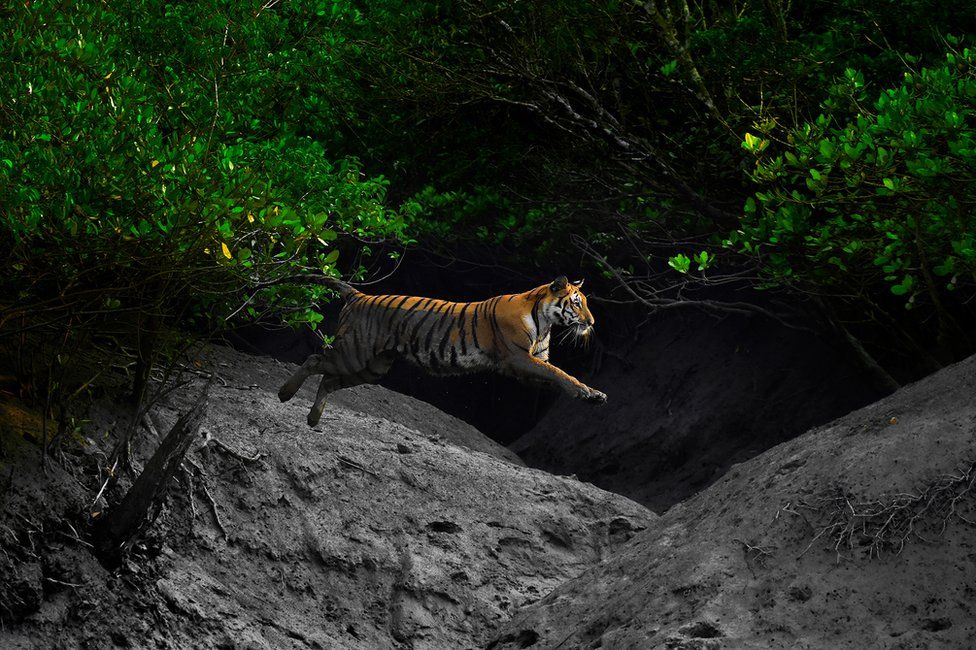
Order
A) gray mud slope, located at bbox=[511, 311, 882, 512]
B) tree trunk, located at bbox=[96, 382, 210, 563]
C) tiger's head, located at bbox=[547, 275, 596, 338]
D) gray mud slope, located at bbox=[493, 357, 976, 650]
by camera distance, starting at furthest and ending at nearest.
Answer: gray mud slope, located at bbox=[511, 311, 882, 512], tiger's head, located at bbox=[547, 275, 596, 338], tree trunk, located at bbox=[96, 382, 210, 563], gray mud slope, located at bbox=[493, 357, 976, 650]

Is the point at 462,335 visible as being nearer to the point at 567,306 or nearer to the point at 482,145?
the point at 567,306

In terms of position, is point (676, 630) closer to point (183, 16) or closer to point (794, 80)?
point (794, 80)

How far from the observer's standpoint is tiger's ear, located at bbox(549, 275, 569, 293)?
10562 millimetres

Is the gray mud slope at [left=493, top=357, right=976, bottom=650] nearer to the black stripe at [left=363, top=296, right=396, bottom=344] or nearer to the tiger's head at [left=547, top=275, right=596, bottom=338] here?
the tiger's head at [left=547, top=275, right=596, bottom=338]

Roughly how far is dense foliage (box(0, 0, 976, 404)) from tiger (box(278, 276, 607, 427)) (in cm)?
54

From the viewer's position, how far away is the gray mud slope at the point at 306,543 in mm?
7320

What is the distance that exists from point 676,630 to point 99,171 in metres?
4.76

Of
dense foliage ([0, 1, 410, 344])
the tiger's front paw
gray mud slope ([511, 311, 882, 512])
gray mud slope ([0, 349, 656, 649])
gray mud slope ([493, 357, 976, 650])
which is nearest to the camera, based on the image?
gray mud slope ([493, 357, 976, 650])

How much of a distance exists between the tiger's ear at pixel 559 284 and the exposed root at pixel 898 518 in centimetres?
469

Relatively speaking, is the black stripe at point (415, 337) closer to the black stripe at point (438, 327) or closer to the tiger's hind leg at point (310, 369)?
the black stripe at point (438, 327)

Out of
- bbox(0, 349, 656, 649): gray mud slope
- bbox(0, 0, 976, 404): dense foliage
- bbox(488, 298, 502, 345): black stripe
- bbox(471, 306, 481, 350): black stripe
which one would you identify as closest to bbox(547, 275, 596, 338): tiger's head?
bbox(488, 298, 502, 345): black stripe

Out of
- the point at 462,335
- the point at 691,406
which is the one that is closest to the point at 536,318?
the point at 462,335

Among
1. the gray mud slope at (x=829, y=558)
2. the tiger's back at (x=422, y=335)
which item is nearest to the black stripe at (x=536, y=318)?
the tiger's back at (x=422, y=335)

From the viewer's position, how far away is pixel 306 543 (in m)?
9.11
